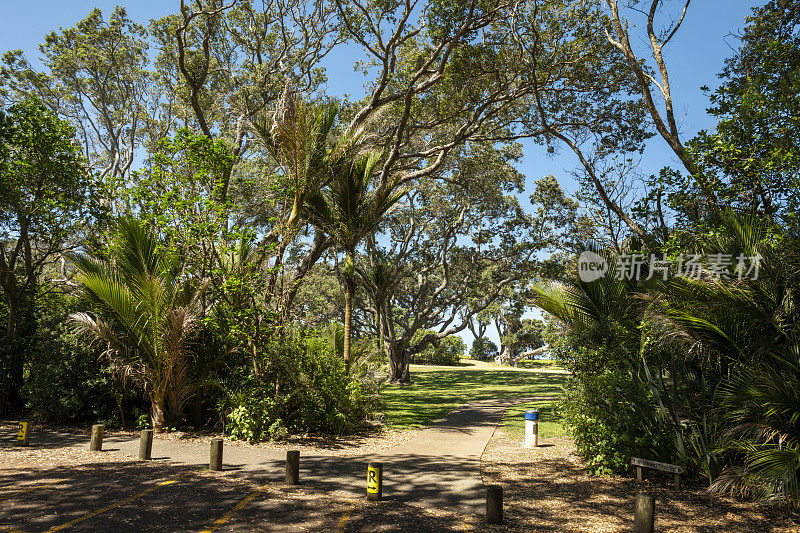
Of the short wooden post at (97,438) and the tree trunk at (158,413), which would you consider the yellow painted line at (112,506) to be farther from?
the tree trunk at (158,413)

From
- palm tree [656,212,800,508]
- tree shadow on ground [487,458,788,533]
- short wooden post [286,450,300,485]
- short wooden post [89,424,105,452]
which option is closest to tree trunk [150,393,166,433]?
short wooden post [89,424,105,452]

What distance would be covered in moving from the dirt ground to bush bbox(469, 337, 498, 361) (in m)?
41.3

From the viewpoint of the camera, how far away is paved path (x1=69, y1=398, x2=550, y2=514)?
575cm

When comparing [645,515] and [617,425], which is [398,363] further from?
[645,515]

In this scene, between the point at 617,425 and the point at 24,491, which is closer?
the point at 24,491

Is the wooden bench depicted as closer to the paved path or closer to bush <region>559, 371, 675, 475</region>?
bush <region>559, 371, 675, 475</region>

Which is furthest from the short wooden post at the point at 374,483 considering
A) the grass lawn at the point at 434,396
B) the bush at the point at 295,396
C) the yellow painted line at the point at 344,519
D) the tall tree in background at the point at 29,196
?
the tall tree in background at the point at 29,196

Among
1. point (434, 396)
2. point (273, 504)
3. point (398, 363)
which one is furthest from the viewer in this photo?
point (398, 363)

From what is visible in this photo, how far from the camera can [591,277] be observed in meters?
7.89

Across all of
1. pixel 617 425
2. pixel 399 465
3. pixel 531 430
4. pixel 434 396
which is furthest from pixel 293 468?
pixel 434 396

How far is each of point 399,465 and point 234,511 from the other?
111 inches

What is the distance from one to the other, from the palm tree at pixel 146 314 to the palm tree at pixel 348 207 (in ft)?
9.32

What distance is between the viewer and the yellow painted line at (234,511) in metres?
4.47

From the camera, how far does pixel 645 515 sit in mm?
4402
